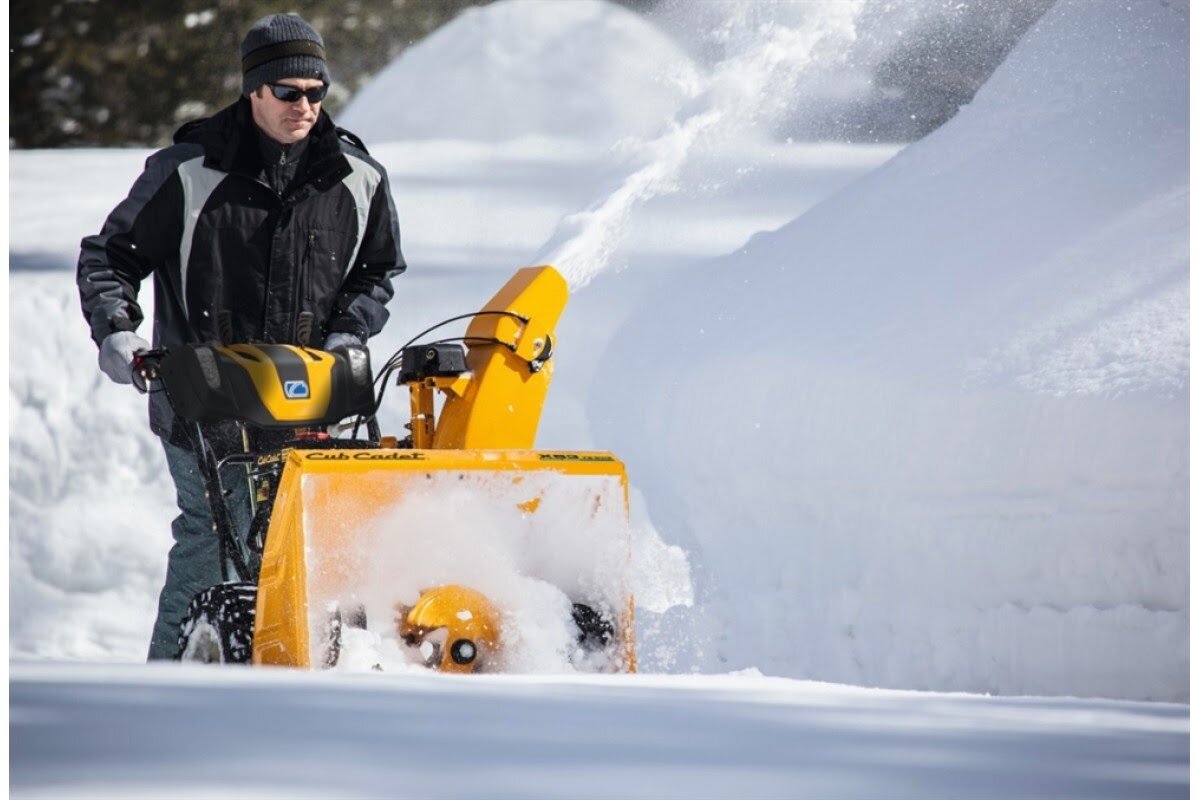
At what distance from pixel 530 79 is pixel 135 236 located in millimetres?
8024

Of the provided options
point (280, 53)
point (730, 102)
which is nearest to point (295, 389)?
point (280, 53)

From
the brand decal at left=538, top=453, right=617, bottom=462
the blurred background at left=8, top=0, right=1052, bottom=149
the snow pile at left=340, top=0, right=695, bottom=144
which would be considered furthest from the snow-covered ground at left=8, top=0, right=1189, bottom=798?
the blurred background at left=8, top=0, right=1052, bottom=149

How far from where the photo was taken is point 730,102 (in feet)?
26.6

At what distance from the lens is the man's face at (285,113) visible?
105 inches

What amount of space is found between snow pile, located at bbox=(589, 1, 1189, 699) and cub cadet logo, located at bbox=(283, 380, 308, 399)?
1582 mm

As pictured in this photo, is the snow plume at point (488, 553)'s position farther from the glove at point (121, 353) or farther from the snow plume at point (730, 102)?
the snow plume at point (730, 102)

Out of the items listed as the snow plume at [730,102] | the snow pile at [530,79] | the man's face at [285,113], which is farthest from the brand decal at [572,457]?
the snow pile at [530,79]

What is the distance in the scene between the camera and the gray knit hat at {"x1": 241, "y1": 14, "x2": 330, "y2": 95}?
8.72ft

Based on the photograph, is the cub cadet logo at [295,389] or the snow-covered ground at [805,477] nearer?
the snow-covered ground at [805,477]

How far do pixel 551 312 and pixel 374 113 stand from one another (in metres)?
8.63

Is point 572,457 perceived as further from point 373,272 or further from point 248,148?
point 248,148

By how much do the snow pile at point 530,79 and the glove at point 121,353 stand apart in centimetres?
683

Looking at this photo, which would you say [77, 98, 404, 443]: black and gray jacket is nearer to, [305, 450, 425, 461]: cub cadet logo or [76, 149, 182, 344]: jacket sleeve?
[76, 149, 182, 344]: jacket sleeve

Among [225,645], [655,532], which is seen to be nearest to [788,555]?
[655,532]
